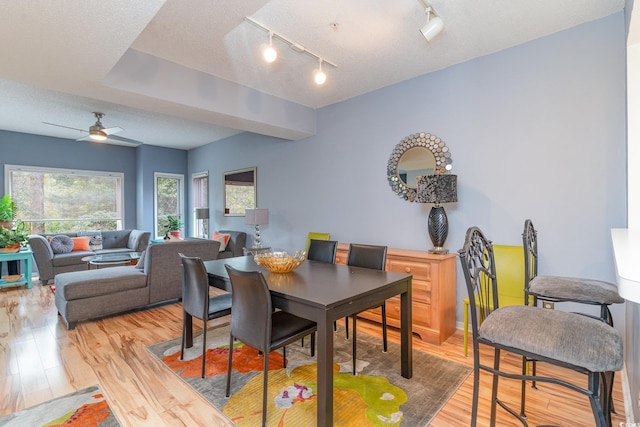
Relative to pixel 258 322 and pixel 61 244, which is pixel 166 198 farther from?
pixel 258 322

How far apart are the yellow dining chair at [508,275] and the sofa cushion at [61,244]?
6484mm

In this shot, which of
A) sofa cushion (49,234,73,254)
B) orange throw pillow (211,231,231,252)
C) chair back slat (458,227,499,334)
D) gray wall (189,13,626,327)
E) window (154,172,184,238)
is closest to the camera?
chair back slat (458,227,499,334)

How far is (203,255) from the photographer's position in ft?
13.0

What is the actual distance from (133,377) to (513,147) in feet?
12.2

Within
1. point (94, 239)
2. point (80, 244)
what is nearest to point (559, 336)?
point (80, 244)

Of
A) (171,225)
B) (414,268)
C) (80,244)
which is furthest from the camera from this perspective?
(171,225)

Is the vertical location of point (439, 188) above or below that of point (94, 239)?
above

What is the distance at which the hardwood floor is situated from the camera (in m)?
1.86

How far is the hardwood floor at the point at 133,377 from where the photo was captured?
186cm

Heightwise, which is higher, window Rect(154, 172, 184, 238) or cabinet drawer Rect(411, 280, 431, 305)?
window Rect(154, 172, 184, 238)

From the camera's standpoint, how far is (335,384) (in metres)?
2.18

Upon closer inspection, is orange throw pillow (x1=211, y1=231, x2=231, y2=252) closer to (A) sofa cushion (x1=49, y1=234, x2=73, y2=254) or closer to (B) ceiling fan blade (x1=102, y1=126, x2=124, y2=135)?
(B) ceiling fan blade (x1=102, y1=126, x2=124, y2=135)

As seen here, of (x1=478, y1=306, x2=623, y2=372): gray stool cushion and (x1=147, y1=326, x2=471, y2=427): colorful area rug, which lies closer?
(x1=478, y1=306, x2=623, y2=372): gray stool cushion

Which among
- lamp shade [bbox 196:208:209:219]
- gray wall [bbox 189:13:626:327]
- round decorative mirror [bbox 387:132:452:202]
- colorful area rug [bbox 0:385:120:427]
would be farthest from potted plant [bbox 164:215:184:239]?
round decorative mirror [bbox 387:132:452:202]
